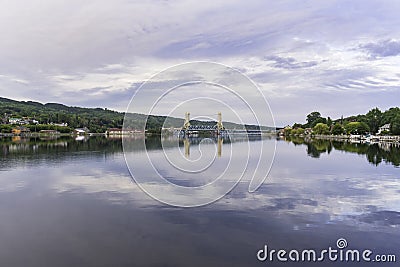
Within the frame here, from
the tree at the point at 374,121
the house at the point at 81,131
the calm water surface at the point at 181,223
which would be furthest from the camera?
the house at the point at 81,131

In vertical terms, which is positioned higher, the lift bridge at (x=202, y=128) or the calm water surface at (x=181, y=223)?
the lift bridge at (x=202, y=128)

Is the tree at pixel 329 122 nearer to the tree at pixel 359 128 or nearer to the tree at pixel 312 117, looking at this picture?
the tree at pixel 312 117

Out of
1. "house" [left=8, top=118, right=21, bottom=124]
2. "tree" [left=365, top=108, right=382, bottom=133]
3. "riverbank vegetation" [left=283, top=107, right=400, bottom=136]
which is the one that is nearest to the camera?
"riverbank vegetation" [left=283, top=107, right=400, bottom=136]

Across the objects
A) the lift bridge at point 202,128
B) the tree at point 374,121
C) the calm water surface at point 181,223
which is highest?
the tree at point 374,121

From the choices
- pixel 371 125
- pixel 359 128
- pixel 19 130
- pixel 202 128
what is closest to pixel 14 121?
pixel 19 130

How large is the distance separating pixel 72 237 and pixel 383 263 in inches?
270

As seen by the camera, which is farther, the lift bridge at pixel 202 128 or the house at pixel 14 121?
the house at pixel 14 121

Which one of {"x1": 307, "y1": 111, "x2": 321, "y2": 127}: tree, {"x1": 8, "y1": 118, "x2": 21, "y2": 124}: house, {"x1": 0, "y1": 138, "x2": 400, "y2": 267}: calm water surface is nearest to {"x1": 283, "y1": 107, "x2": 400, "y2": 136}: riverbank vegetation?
{"x1": 307, "y1": 111, "x2": 321, "y2": 127}: tree

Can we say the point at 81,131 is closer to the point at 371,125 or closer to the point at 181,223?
the point at 371,125

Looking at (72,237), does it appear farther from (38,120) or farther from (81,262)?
(38,120)

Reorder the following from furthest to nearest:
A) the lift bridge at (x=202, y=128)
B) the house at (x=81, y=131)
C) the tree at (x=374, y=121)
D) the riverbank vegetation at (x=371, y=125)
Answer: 1. the house at (x=81, y=131)
2. the tree at (x=374, y=121)
3. the riverbank vegetation at (x=371, y=125)
4. the lift bridge at (x=202, y=128)

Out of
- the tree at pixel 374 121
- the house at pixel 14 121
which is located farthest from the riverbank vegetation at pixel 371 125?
the house at pixel 14 121

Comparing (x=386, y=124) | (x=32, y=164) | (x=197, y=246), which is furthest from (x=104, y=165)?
(x=386, y=124)

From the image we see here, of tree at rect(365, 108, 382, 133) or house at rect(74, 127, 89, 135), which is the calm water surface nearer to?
tree at rect(365, 108, 382, 133)
